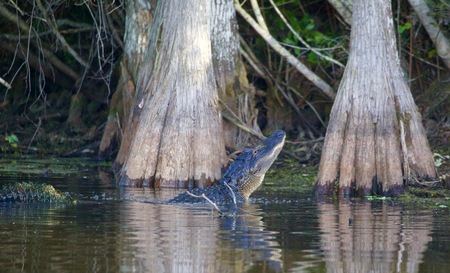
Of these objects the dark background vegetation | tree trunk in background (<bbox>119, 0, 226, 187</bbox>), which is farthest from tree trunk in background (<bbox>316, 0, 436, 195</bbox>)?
the dark background vegetation

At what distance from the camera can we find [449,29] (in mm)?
16922

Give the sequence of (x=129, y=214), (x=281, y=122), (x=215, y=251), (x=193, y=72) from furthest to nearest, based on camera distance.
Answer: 1. (x=281, y=122)
2. (x=193, y=72)
3. (x=129, y=214)
4. (x=215, y=251)

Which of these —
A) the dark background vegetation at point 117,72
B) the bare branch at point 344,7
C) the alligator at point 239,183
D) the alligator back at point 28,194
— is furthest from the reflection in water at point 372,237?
the dark background vegetation at point 117,72

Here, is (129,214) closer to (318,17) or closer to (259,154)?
(259,154)

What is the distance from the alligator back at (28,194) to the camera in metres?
11.4

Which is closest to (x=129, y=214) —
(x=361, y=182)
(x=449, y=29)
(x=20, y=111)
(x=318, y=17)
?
(x=361, y=182)

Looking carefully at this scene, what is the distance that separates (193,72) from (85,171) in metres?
2.96

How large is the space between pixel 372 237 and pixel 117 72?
12.4 m

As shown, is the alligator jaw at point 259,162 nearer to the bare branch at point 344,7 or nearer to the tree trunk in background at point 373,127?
the tree trunk in background at point 373,127

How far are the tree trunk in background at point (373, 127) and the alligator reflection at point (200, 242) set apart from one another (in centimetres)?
246

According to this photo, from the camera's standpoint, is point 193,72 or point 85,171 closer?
point 193,72

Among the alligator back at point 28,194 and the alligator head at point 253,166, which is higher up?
the alligator head at point 253,166

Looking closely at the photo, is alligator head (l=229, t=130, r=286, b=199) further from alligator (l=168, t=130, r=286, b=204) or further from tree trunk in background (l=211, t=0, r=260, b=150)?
tree trunk in background (l=211, t=0, r=260, b=150)

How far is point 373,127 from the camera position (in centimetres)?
1339
